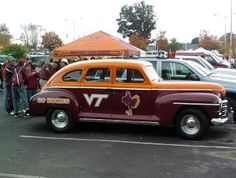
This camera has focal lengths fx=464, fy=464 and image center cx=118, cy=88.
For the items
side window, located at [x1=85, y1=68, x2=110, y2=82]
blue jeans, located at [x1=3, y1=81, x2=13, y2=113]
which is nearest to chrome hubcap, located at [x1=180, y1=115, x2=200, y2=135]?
side window, located at [x1=85, y1=68, x2=110, y2=82]

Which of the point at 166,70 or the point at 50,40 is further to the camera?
the point at 50,40

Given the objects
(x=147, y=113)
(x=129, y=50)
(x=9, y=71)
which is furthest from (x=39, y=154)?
(x=129, y=50)

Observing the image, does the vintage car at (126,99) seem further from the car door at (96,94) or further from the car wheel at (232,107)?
the car wheel at (232,107)

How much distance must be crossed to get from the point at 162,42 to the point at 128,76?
7683 centimetres

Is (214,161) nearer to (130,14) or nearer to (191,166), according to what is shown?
(191,166)

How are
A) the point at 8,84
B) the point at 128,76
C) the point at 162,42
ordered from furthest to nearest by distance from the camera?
the point at 162,42 → the point at 8,84 → the point at 128,76

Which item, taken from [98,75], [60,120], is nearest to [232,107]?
[98,75]

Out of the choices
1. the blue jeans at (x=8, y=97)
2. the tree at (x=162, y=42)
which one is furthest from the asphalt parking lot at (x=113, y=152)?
the tree at (x=162, y=42)

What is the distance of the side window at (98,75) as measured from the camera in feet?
34.6

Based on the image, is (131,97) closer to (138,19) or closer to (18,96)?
(18,96)

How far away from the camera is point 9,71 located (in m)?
13.2

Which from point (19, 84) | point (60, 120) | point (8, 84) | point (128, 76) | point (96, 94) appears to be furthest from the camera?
point (8, 84)

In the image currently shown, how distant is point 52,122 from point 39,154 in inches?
93.2

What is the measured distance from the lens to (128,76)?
10.4 metres
